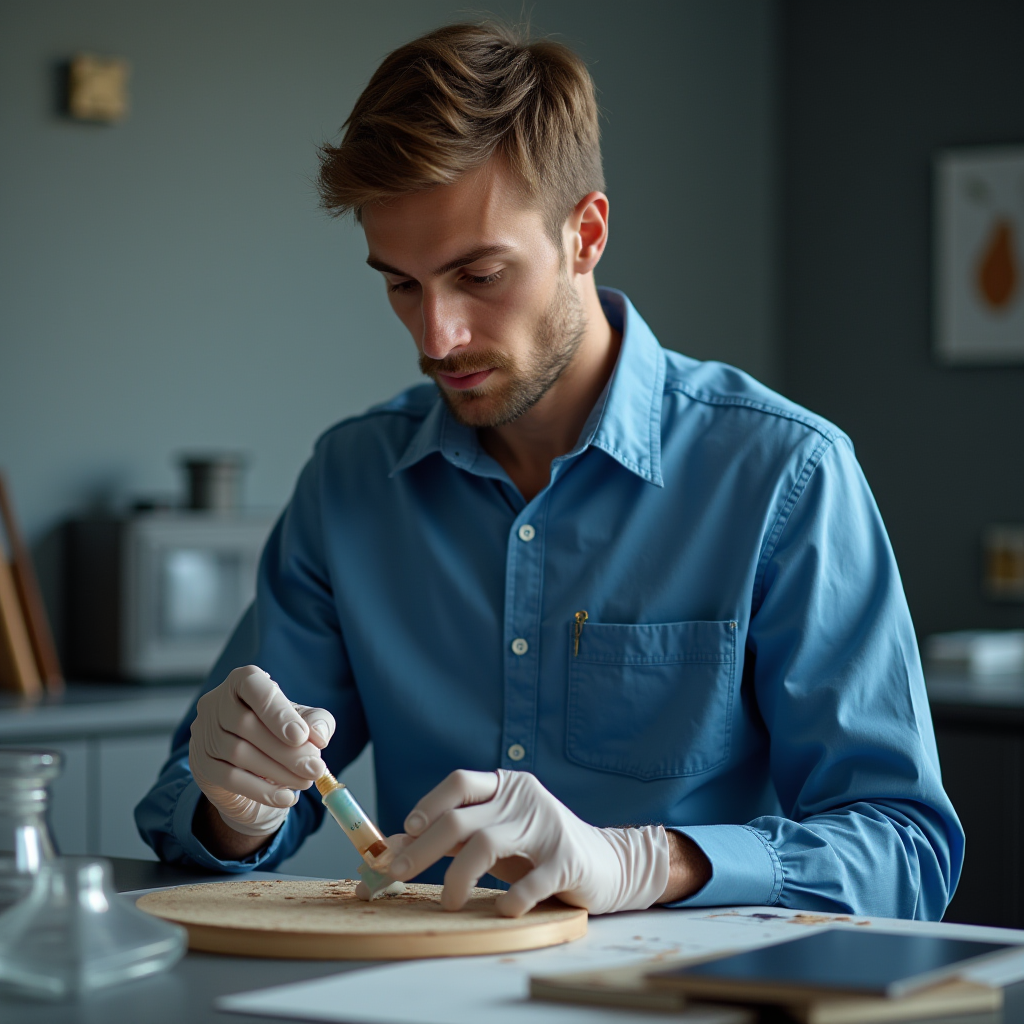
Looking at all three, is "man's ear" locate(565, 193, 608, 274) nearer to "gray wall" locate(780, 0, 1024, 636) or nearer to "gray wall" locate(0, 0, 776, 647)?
"gray wall" locate(0, 0, 776, 647)

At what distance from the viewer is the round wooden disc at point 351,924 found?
3.04ft

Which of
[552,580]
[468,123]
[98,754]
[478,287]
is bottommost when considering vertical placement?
[98,754]

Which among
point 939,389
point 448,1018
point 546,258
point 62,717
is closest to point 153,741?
point 62,717

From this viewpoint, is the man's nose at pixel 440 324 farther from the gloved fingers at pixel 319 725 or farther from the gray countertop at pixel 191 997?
the gray countertop at pixel 191 997

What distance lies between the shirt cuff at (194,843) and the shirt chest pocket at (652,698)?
0.32m

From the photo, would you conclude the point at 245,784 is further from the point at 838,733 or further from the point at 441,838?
the point at 838,733

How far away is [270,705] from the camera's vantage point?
46.9 inches

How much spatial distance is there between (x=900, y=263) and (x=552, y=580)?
285 cm

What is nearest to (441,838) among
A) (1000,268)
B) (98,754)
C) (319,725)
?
(319,725)

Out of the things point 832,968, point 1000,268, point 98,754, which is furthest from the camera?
point 1000,268

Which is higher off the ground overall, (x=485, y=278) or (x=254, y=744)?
(x=485, y=278)

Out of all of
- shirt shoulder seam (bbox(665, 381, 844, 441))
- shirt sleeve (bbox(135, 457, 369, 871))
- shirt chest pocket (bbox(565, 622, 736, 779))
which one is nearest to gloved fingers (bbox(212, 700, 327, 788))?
shirt sleeve (bbox(135, 457, 369, 871))

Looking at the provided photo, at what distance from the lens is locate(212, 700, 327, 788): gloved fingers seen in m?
1.17

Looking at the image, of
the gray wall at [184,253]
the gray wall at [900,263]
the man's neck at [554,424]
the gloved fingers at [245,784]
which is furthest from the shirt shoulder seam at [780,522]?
the gray wall at [900,263]
